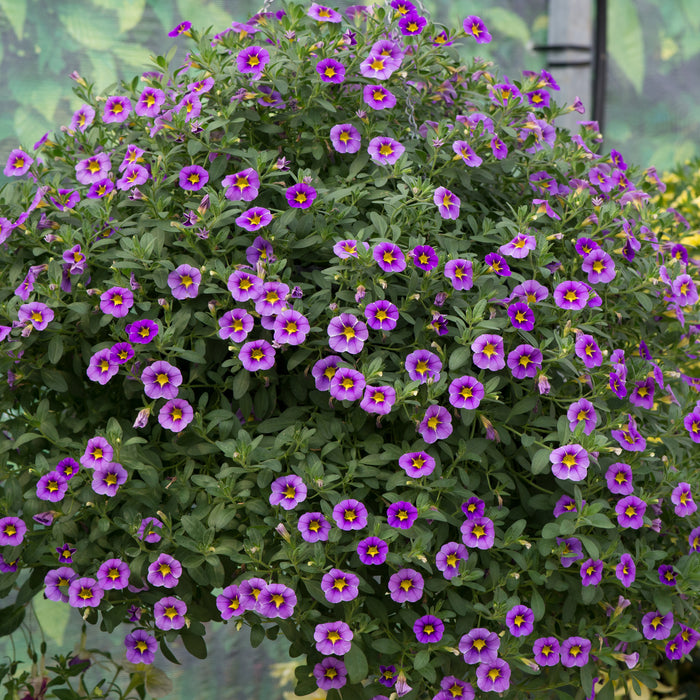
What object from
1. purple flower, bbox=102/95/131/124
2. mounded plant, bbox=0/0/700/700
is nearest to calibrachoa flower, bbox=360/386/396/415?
mounded plant, bbox=0/0/700/700

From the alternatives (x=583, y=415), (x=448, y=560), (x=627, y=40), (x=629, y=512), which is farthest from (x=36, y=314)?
(x=627, y=40)

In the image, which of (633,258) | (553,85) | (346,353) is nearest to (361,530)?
(346,353)

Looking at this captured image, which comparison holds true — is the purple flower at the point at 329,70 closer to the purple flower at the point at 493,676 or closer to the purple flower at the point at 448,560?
the purple flower at the point at 448,560

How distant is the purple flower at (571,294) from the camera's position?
1147 mm

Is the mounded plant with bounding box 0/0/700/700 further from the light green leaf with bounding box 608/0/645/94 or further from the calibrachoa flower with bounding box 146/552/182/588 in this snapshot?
the light green leaf with bounding box 608/0/645/94

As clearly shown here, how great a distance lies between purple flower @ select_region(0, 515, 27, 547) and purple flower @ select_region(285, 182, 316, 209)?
583 millimetres

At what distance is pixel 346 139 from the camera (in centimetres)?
123

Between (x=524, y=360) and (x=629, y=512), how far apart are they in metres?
0.26

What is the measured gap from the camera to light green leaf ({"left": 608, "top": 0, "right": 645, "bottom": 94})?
3.18m

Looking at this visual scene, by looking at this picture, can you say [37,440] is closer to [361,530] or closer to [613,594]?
[361,530]

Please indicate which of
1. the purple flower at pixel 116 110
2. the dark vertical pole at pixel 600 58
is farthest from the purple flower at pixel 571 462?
the dark vertical pole at pixel 600 58

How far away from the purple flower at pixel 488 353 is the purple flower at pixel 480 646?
0.35m

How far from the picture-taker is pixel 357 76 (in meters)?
1.28

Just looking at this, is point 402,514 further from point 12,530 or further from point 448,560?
point 12,530
